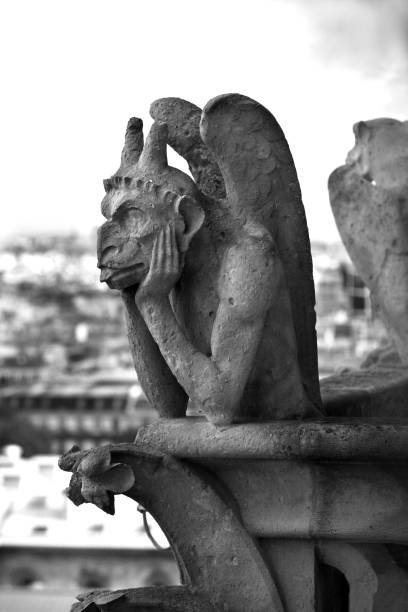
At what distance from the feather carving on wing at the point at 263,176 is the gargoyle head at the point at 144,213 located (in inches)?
3.9

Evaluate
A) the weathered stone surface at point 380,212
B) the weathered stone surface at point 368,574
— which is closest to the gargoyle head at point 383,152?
the weathered stone surface at point 380,212

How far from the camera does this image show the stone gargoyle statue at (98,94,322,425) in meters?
2.17

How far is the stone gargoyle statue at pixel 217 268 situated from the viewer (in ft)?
7.12

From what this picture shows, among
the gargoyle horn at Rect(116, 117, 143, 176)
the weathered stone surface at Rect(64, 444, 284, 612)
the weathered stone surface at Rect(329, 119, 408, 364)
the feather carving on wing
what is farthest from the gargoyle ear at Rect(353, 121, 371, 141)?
the weathered stone surface at Rect(64, 444, 284, 612)

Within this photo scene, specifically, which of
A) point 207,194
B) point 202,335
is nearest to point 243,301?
point 202,335

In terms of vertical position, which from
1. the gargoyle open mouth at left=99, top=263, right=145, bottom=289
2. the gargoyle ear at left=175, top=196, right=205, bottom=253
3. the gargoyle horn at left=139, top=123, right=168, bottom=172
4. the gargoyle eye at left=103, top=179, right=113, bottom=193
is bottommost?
the gargoyle open mouth at left=99, top=263, right=145, bottom=289

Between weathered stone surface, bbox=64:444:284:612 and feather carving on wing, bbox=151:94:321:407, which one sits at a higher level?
feather carving on wing, bbox=151:94:321:407

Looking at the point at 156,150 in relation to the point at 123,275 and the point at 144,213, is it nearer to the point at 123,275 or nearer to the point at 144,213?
the point at 144,213

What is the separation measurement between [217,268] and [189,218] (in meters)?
0.11

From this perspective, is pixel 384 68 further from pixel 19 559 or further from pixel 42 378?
pixel 42 378

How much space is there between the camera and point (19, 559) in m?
6.17

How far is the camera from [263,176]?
7.55ft

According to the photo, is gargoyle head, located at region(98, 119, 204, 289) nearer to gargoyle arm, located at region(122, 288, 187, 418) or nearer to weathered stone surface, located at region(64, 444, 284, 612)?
gargoyle arm, located at region(122, 288, 187, 418)

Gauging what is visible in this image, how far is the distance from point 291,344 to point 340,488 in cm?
30
